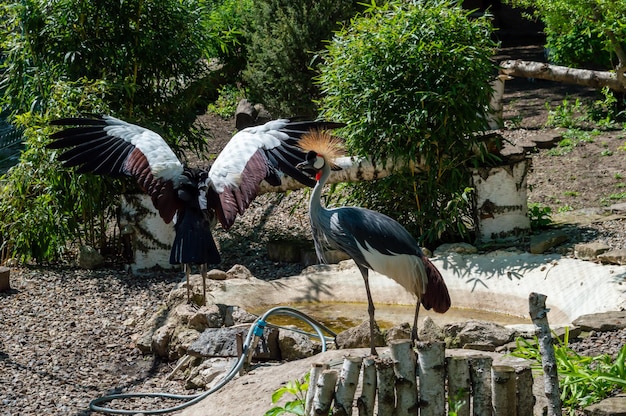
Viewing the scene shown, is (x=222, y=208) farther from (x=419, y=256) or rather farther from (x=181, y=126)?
(x=181, y=126)

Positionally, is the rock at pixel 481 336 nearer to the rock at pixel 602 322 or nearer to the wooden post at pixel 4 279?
the rock at pixel 602 322

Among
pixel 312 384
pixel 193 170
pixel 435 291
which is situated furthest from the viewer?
pixel 193 170

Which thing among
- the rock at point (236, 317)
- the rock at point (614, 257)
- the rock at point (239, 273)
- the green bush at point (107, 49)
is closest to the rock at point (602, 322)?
the rock at point (614, 257)

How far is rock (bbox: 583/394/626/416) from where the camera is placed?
3497 mm

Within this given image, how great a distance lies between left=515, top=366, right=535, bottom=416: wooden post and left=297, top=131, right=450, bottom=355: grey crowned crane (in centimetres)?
127

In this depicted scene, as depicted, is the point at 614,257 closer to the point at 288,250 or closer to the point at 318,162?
the point at 318,162

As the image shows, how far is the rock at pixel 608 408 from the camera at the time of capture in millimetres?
3497

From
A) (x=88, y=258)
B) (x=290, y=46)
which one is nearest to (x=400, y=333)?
(x=88, y=258)

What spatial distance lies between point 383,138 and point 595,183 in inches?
125

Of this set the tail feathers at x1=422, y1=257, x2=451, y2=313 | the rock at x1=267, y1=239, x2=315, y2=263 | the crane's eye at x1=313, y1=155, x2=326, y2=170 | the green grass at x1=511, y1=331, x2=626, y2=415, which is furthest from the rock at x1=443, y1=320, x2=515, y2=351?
the rock at x1=267, y1=239, x2=315, y2=263

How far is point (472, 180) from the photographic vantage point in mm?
7445

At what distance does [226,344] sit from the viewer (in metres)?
5.26

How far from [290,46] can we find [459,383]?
822 centimetres

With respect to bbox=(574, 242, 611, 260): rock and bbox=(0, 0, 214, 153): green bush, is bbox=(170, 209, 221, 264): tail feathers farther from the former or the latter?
bbox=(574, 242, 611, 260): rock
